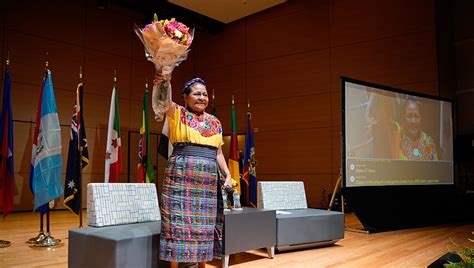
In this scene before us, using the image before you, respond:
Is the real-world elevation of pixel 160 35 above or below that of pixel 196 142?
above

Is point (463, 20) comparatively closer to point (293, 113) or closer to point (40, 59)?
point (293, 113)

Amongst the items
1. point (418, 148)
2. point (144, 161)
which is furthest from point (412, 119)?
point (144, 161)

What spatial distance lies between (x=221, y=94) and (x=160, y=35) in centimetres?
863

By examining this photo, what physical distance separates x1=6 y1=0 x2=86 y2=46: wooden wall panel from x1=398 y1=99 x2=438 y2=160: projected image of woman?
267 inches

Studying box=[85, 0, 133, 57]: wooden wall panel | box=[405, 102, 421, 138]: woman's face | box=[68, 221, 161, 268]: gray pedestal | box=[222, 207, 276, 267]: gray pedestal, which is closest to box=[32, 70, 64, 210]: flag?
box=[68, 221, 161, 268]: gray pedestal

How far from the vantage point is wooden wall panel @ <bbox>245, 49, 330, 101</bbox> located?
908 cm

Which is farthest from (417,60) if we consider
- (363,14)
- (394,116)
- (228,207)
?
(228,207)

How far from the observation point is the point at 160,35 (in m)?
2.18

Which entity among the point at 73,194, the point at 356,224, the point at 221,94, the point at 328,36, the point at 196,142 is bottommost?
the point at 356,224

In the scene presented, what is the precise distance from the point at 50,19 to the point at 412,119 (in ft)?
23.8

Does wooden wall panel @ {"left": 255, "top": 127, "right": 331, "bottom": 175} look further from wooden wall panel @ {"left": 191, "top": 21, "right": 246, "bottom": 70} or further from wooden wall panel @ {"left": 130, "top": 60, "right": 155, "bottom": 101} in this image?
wooden wall panel @ {"left": 130, "top": 60, "right": 155, "bottom": 101}

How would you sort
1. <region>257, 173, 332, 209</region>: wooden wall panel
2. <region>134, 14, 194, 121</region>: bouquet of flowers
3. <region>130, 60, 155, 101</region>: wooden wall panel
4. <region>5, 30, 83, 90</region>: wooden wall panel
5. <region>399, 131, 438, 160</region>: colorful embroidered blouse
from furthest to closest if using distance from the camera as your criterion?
<region>130, 60, 155, 101</region>: wooden wall panel, <region>257, 173, 332, 209</region>: wooden wall panel, <region>5, 30, 83, 90</region>: wooden wall panel, <region>399, 131, 438, 160</region>: colorful embroidered blouse, <region>134, 14, 194, 121</region>: bouquet of flowers

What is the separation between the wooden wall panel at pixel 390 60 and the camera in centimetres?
780

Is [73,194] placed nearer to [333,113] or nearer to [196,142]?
[196,142]
